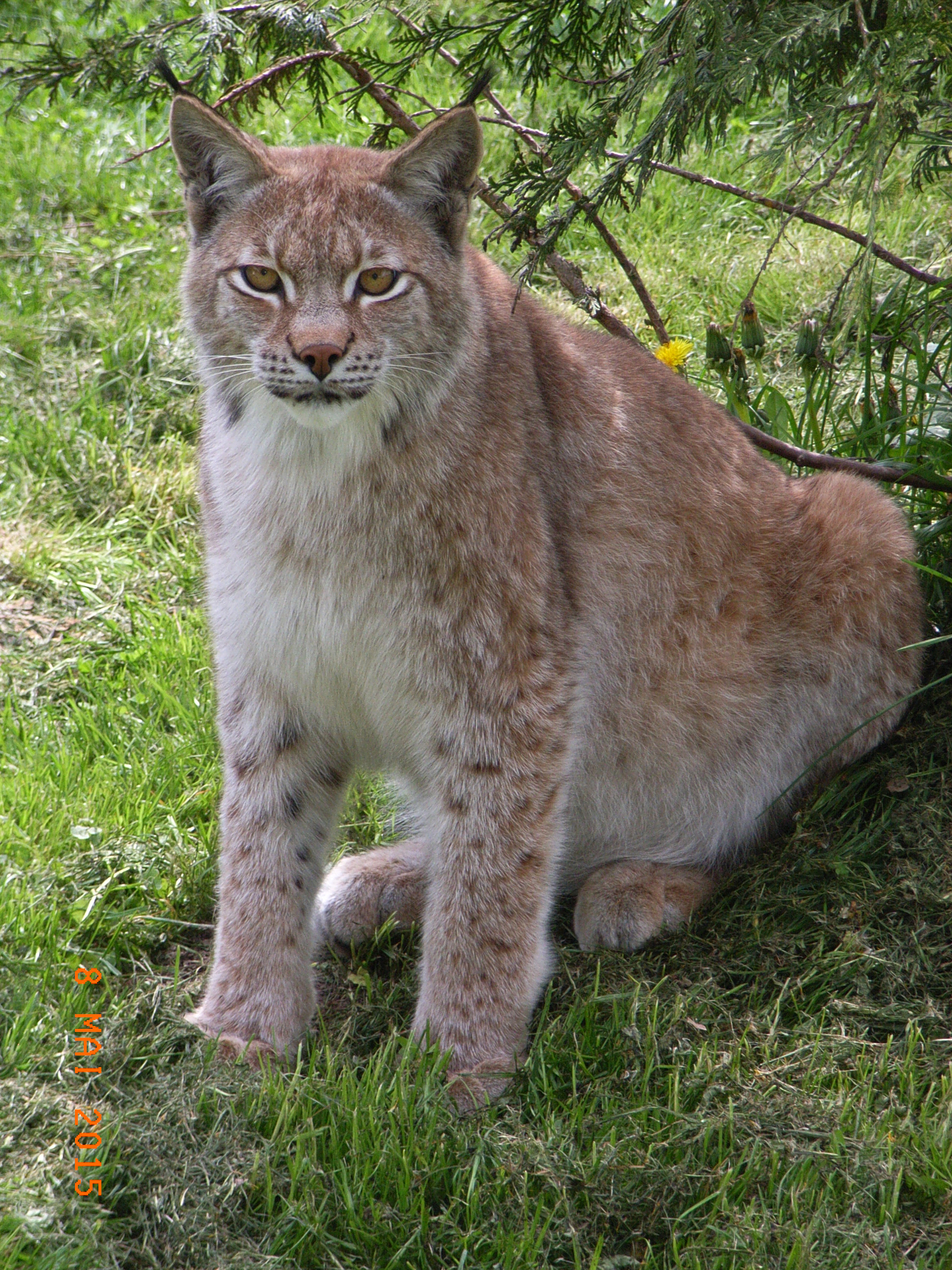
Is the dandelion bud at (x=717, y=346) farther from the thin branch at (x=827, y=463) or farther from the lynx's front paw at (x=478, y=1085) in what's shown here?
the lynx's front paw at (x=478, y=1085)

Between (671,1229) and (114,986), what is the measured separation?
1.59 metres

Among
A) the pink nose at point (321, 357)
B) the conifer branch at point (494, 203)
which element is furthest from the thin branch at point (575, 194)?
the pink nose at point (321, 357)

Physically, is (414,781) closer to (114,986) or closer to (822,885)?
(114,986)

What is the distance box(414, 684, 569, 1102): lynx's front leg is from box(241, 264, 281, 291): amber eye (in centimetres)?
115

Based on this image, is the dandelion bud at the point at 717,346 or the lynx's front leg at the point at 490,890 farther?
the dandelion bud at the point at 717,346

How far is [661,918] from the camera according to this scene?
3.66 meters

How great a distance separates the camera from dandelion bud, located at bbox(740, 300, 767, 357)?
443 centimetres

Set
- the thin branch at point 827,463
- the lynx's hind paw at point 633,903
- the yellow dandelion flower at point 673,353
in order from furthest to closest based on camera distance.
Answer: the yellow dandelion flower at point 673,353, the thin branch at point 827,463, the lynx's hind paw at point 633,903

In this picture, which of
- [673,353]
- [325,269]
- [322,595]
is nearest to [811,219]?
[673,353]

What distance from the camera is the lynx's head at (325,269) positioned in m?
2.94

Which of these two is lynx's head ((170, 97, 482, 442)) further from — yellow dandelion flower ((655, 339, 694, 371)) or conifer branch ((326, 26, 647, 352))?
yellow dandelion flower ((655, 339, 694, 371))

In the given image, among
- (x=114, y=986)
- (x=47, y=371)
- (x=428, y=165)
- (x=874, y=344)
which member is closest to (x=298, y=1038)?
(x=114, y=986)
